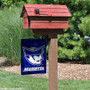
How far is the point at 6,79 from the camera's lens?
7871 mm

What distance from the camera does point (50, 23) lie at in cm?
480

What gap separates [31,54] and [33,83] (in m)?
2.53

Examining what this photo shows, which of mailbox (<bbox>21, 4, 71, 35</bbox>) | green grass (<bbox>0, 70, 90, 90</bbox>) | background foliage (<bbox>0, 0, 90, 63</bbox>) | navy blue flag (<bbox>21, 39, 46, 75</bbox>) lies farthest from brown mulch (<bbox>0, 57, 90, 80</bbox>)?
mailbox (<bbox>21, 4, 71, 35</bbox>)

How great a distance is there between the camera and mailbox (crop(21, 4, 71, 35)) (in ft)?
15.4

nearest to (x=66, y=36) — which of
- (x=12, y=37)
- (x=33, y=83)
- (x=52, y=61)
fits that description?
(x=12, y=37)

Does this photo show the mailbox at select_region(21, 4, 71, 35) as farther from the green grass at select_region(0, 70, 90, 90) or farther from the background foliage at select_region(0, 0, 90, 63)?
the background foliage at select_region(0, 0, 90, 63)

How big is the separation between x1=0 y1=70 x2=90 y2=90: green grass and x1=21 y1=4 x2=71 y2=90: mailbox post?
7.12 ft

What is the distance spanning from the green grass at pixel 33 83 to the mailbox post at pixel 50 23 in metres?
2.17

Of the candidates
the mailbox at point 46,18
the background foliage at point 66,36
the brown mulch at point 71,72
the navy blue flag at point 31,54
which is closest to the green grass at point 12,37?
the background foliage at point 66,36

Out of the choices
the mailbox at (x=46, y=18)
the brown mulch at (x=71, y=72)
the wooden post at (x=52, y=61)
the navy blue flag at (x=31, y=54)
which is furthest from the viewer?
the brown mulch at (x=71, y=72)

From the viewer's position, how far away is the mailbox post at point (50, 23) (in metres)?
4.71

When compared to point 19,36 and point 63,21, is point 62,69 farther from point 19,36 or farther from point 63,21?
point 63,21

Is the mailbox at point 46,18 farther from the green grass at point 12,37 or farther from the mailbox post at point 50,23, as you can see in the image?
the green grass at point 12,37

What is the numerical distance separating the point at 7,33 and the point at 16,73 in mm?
2219
